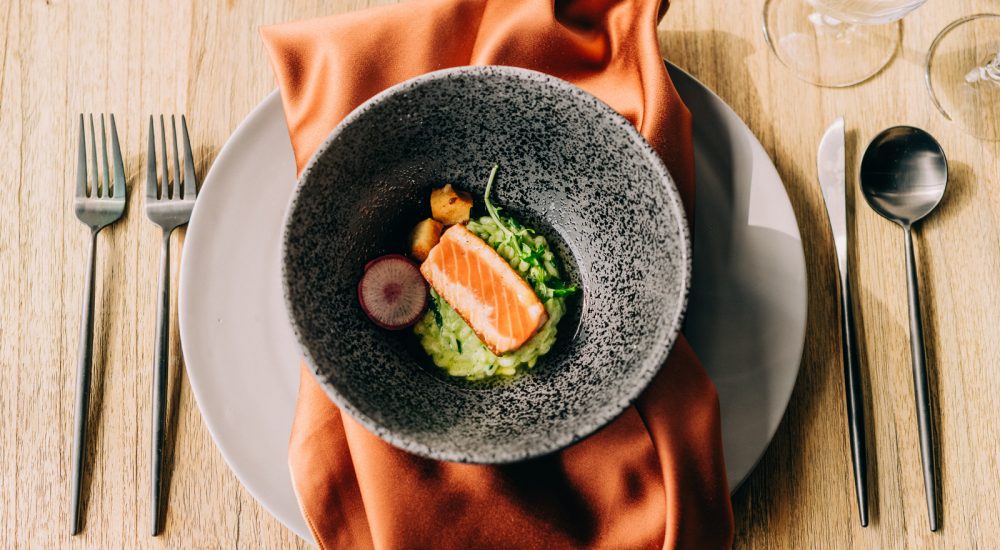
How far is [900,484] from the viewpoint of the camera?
1225 millimetres

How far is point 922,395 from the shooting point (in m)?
1.21

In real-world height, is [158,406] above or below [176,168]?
below

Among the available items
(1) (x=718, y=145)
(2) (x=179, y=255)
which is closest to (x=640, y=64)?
(1) (x=718, y=145)

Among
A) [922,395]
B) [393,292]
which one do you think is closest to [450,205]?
[393,292]

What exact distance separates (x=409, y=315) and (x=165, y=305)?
50 cm

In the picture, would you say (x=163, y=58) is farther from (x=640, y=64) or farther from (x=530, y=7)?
(x=640, y=64)

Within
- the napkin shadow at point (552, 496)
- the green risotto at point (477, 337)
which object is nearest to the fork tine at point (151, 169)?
the green risotto at point (477, 337)

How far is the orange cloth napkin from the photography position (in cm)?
104

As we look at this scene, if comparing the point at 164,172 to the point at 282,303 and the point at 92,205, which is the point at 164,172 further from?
the point at 282,303

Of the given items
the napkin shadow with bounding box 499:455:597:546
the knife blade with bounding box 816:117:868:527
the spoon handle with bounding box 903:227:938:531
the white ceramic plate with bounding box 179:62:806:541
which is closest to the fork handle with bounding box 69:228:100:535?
the white ceramic plate with bounding box 179:62:806:541

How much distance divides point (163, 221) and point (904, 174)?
4.75 feet

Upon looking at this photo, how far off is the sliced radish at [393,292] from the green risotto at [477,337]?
35 millimetres

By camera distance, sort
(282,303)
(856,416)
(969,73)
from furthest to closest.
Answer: (969,73) → (856,416) → (282,303)

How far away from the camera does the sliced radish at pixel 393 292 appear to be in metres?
1.06
